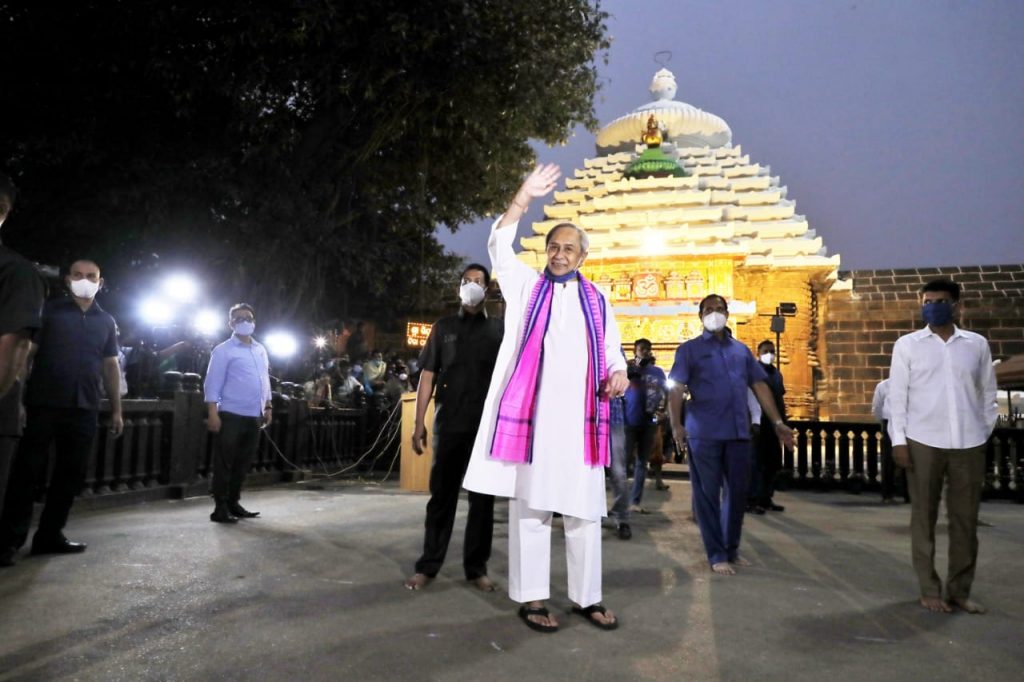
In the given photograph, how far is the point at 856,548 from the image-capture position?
5453 mm

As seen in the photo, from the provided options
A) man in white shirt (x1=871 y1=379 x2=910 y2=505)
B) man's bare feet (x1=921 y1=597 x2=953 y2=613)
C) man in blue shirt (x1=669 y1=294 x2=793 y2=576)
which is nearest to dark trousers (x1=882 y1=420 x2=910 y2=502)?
man in white shirt (x1=871 y1=379 x2=910 y2=505)

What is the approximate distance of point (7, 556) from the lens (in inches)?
158

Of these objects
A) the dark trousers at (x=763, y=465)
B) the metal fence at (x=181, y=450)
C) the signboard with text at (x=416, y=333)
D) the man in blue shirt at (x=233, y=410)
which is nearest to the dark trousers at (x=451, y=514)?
the man in blue shirt at (x=233, y=410)

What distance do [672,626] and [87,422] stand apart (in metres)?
3.74

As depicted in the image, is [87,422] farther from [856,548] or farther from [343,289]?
[343,289]

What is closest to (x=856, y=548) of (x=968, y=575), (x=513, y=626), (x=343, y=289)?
(x=968, y=575)

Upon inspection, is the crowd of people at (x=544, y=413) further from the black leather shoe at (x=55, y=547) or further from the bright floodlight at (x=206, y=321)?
the bright floodlight at (x=206, y=321)

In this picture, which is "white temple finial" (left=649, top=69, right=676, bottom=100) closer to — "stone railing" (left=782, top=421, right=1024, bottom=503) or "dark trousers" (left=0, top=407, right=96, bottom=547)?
"stone railing" (left=782, top=421, right=1024, bottom=503)

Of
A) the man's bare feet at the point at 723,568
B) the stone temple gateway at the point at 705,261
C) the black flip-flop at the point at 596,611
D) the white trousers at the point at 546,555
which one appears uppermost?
the stone temple gateway at the point at 705,261

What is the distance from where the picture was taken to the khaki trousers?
3.64m

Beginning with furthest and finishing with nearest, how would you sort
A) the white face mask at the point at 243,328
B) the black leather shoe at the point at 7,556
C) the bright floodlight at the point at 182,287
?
1. the bright floodlight at the point at 182,287
2. the white face mask at the point at 243,328
3. the black leather shoe at the point at 7,556

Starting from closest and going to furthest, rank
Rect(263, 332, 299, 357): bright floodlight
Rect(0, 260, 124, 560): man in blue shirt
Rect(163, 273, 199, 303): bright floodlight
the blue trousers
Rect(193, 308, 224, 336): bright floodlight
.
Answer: Rect(0, 260, 124, 560): man in blue shirt → the blue trousers → Rect(163, 273, 199, 303): bright floodlight → Rect(193, 308, 224, 336): bright floodlight → Rect(263, 332, 299, 357): bright floodlight

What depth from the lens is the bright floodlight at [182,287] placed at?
12.4 m

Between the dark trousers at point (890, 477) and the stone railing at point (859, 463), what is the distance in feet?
2.31
